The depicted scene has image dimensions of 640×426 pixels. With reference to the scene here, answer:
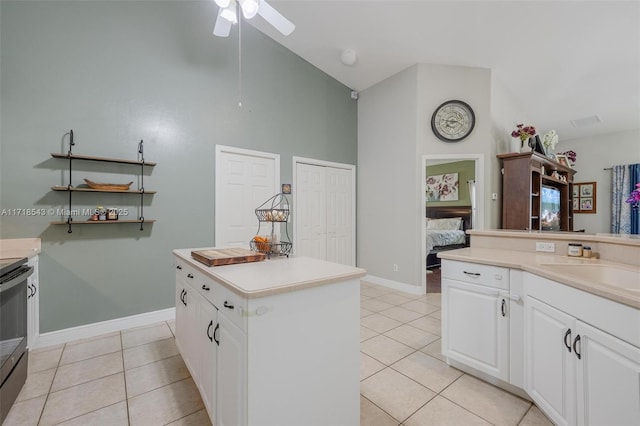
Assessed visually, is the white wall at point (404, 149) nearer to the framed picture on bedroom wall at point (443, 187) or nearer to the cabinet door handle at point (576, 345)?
the cabinet door handle at point (576, 345)

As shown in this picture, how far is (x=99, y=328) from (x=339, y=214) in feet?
11.2

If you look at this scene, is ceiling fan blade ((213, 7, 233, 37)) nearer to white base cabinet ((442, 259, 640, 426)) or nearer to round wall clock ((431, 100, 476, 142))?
white base cabinet ((442, 259, 640, 426))

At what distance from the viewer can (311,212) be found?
439cm

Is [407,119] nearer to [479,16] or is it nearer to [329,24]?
[479,16]

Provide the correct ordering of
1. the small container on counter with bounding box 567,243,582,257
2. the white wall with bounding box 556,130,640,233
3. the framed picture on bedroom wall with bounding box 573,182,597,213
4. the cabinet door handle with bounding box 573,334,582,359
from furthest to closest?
the framed picture on bedroom wall with bounding box 573,182,597,213, the white wall with bounding box 556,130,640,233, the small container on counter with bounding box 567,243,582,257, the cabinet door handle with bounding box 573,334,582,359

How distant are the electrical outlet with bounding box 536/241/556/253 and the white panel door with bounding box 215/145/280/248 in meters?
2.95

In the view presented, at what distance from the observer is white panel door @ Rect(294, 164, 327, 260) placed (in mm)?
4242

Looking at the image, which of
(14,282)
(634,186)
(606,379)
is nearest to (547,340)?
(606,379)

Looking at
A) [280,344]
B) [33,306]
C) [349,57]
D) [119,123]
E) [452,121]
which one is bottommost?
[33,306]

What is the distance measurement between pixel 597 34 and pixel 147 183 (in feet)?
17.2

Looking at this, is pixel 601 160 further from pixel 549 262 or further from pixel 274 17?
pixel 274 17

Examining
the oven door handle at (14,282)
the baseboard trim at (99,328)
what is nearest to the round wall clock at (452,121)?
the baseboard trim at (99,328)

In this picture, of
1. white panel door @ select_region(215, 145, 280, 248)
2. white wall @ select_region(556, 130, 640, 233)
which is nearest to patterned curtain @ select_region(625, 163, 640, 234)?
white wall @ select_region(556, 130, 640, 233)

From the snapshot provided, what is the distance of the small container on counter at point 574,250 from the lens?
1915mm
